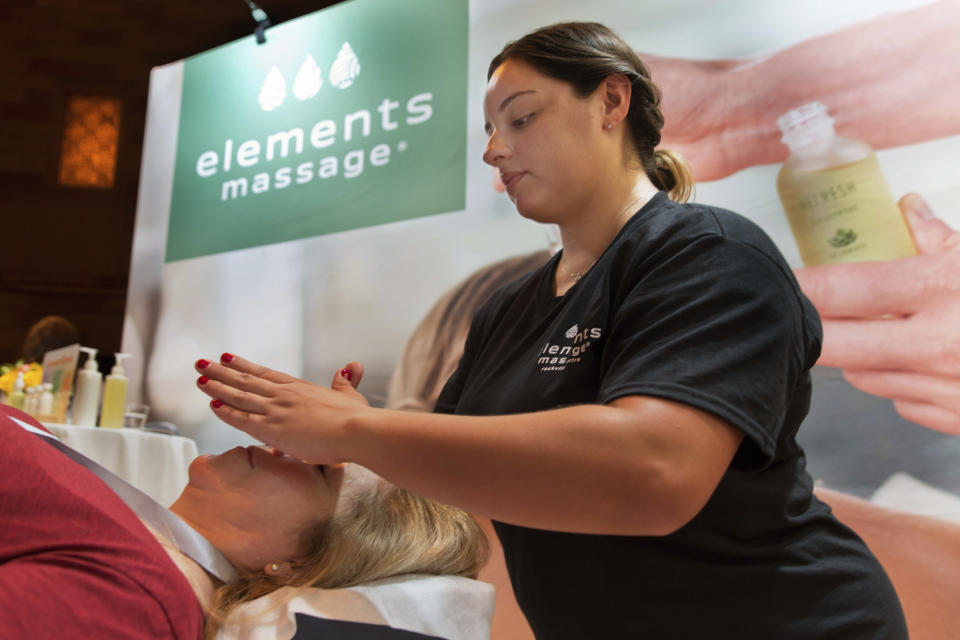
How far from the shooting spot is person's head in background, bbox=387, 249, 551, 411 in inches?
101

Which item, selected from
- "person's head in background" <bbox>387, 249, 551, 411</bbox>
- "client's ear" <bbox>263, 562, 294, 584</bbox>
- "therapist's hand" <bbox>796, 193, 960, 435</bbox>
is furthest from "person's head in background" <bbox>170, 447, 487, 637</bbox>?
"person's head in background" <bbox>387, 249, 551, 411</bbox>

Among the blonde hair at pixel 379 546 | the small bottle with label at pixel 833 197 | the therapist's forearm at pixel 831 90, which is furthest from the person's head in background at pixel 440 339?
the blonde hair at pixel 379 546

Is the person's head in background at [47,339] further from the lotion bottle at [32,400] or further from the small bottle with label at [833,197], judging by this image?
the small bottle with label at [833,197]

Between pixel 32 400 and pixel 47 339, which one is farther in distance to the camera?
pixel 47 339

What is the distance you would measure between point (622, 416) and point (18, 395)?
106 inches

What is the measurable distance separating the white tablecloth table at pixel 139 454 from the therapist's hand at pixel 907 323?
72.9 inches

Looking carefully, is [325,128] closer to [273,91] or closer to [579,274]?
[273,91]

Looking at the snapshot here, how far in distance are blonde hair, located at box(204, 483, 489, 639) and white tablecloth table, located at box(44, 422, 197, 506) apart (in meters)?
1.46

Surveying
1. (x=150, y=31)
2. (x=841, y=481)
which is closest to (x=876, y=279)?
(x=841, y=481)

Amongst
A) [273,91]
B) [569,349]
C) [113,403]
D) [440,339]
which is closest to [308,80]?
[273,91]

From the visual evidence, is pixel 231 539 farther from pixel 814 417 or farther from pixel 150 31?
pixel 150 31

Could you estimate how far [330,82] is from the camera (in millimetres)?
3178

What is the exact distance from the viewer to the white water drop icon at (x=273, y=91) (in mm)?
3311

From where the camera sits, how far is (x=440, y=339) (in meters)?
2.65
